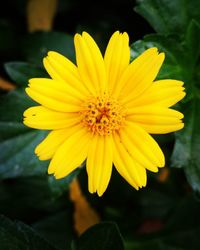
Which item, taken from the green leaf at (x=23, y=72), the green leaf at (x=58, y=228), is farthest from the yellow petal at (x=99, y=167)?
the green leaf at (x=58, y=228)

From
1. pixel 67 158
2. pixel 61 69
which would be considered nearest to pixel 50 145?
pixel 67 158

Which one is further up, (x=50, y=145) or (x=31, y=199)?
(x=50, y=145)

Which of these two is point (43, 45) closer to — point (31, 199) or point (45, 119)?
point (31, 199)

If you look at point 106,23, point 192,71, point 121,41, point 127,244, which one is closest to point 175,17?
point 192,71

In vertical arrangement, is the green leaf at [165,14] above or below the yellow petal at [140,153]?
above

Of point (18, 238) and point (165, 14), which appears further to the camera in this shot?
point (165, 14)

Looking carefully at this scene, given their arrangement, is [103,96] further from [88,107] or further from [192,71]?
[192,71]

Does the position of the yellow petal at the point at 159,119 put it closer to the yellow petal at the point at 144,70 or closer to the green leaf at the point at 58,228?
the yellow petal at the point at 144,70

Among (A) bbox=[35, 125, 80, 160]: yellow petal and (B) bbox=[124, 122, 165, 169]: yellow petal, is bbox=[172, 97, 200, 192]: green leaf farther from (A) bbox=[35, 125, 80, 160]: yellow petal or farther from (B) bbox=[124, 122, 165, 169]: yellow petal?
(A) bbox=[35, 125, 80, 160]: yellow petal
